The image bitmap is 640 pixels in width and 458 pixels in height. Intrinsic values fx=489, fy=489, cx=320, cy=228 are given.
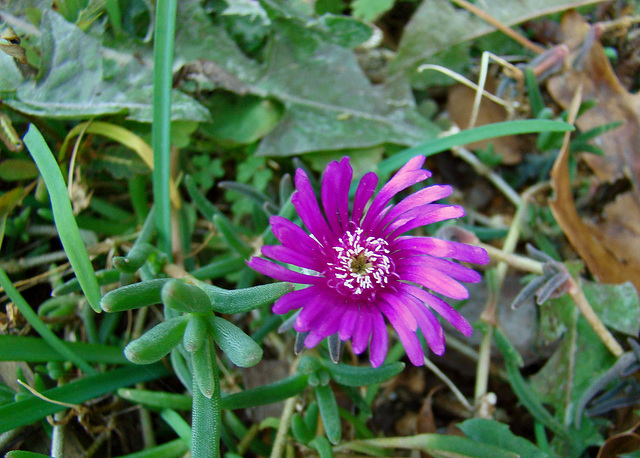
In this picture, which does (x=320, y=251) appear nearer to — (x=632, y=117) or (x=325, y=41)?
(x=325, y=41)

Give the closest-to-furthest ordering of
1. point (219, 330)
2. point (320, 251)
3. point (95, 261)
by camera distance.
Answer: point (219, 330)
point (320, 251)
point (95, 261)

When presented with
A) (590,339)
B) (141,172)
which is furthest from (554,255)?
(141,172)

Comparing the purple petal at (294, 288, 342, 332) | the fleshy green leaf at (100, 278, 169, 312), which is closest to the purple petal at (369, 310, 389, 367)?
the purple petal at (294, 288, 342, 332)

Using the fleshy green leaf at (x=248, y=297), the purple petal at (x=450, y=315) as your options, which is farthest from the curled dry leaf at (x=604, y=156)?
the fleshy green leaf at (x=248, y=297)

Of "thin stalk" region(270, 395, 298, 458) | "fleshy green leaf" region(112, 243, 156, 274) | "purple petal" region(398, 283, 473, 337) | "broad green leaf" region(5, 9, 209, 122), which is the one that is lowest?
"thin stalk" region(270, 395, 298, 458)

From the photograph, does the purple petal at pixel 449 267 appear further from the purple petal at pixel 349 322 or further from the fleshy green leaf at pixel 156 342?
the fleshy green leaf at pixel 156 342

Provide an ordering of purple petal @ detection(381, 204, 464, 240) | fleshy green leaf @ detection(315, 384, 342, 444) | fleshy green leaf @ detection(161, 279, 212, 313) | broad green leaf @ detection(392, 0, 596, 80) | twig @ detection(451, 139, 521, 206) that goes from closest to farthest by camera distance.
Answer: fleshy green leaf @ detection(161, 279, 212, 313) < purple petal @ detection(381, 204, 464, 240) < fleshy green leaf @ detection(315, 384, 342, 444) < twig @ detection(451, 139, 521, 206) < broad green leaf @ detection(392, 0, 596, 80)

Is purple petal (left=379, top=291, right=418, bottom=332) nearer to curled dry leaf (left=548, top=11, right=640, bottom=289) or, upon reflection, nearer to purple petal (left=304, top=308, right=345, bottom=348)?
purple petal (left=304, top=308, right=345, bottom=348)

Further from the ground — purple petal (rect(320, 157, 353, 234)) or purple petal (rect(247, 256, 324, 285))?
purple petal (rect(320, 157, 353, 234))
